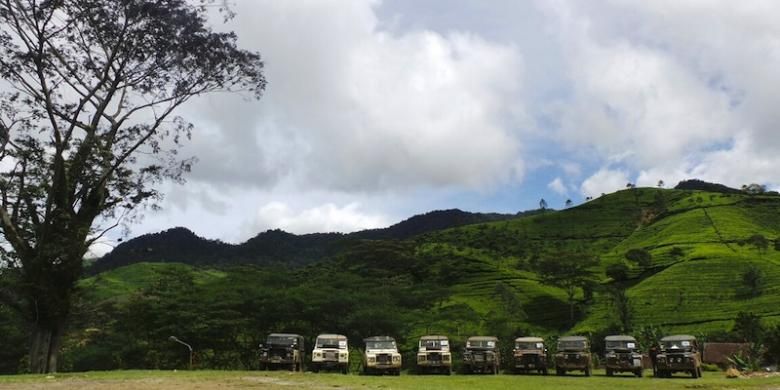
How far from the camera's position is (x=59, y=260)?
91.3 ft

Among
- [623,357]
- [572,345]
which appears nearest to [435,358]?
[572,345]

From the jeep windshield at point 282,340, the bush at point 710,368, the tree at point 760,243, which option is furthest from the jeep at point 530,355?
the tree at point 760,243

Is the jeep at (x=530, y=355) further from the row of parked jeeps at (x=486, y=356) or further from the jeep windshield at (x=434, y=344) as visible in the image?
the jeep windshield at (x=434, y=344)

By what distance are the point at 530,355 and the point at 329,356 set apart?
947 centimetres

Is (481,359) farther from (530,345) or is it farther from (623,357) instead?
(623,357)

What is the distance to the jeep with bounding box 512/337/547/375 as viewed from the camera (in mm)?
31348

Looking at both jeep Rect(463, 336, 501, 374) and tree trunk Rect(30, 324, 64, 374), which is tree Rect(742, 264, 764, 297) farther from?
tree trunk Rect(30, 324, 64, 374)

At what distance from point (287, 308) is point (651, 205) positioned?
427ft

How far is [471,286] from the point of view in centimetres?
10319

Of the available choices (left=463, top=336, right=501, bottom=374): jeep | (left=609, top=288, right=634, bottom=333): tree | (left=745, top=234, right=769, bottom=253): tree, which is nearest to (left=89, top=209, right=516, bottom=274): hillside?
(left=609, top=288, right=634, bottom=333): tree

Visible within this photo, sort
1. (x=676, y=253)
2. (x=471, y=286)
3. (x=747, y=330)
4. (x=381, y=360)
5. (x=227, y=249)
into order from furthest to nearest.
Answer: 1. (x=227, y=249)
2. (x=676, y=253)
3. (x=471, y=286)
4. (x=747, y=330)
5. (x=381, y=360)

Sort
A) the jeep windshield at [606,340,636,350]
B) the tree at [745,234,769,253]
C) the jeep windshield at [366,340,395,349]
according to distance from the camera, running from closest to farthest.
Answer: the jeep windshield at [366,340,395,349]
the jeep windshield at [606,340,636,350]
the tree at [745,234,769,253]

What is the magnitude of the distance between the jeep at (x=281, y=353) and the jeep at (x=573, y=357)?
1202 centimetres

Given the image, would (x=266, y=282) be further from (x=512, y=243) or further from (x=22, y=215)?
(x=512, y=243)
